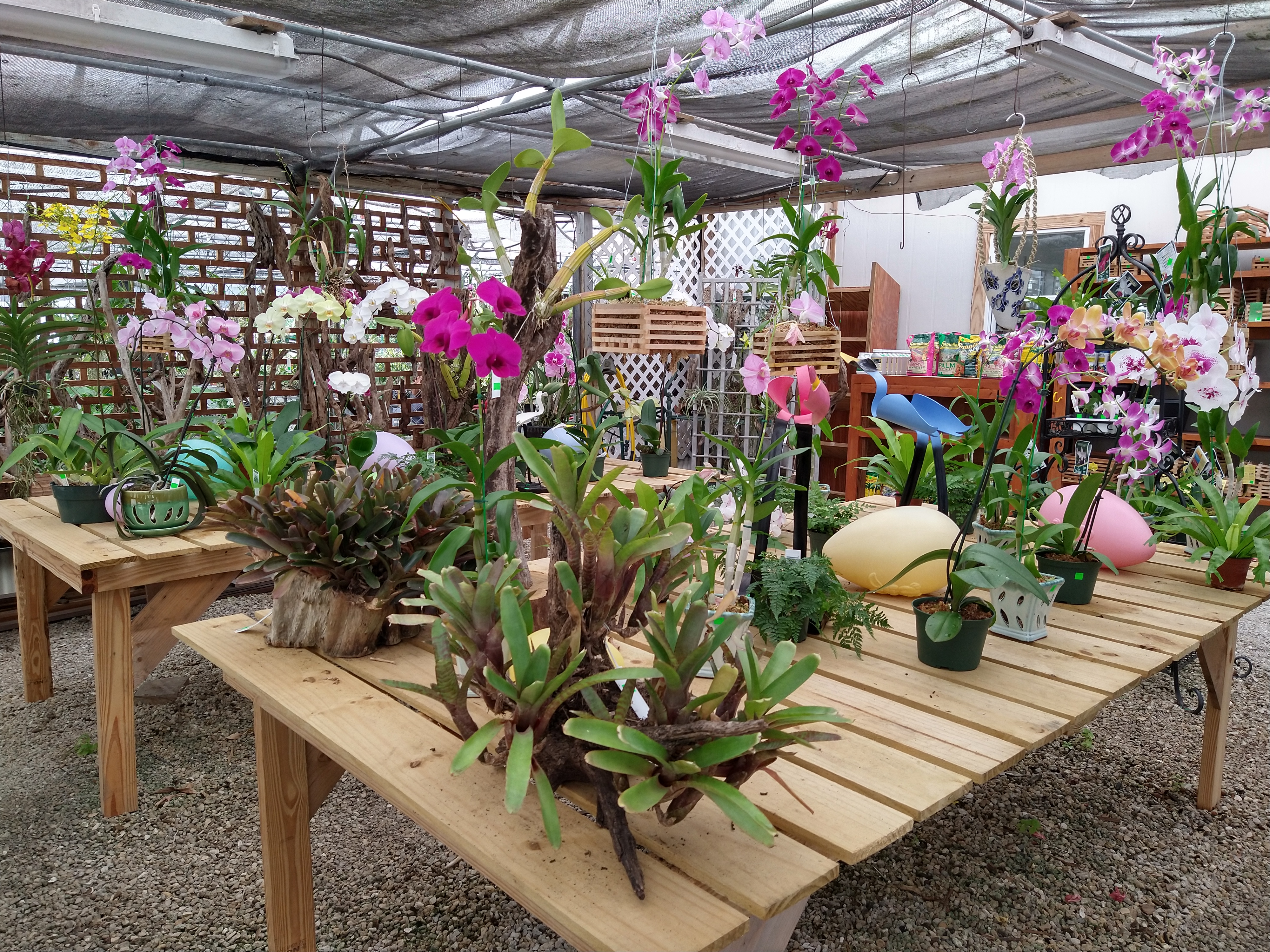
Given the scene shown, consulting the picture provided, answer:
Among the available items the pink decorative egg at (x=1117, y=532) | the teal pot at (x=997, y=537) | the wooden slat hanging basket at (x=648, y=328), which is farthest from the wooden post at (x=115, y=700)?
the pink decorative egg at (x=1117, y=532)

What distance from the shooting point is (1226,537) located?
192 centimetres

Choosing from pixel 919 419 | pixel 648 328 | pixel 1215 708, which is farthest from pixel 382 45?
pixel 1215 708

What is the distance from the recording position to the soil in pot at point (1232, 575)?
1.90m

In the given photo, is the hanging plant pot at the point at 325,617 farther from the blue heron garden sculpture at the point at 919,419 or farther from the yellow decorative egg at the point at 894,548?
the blue heron garden sculpture at the point at 919,419

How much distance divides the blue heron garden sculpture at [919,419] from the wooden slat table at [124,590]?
145 cm

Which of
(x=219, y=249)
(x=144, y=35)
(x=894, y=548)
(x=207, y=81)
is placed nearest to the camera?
(x=894, y=548)

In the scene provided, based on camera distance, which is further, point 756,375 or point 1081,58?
point 1081,58

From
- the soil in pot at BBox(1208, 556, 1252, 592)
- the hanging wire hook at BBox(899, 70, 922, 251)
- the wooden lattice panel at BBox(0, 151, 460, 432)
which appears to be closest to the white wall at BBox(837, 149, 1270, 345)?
the hanging wire hook at BBox(899, 70, 922, 251)

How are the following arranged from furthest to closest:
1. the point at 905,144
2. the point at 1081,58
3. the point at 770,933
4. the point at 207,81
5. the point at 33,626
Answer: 1. the point at 905,144
2. the point at 207,81
3. the point at 1081,58
4. the point at 33,626
5. the point at 770,933

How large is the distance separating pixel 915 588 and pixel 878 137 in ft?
9.84

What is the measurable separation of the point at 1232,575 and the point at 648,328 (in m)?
1.42

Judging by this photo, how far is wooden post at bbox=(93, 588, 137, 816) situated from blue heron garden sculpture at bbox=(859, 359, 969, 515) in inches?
66.9

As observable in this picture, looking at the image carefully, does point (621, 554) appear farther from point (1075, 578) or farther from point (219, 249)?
point (219, 249)

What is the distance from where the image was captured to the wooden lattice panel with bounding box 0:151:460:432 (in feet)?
12.8
